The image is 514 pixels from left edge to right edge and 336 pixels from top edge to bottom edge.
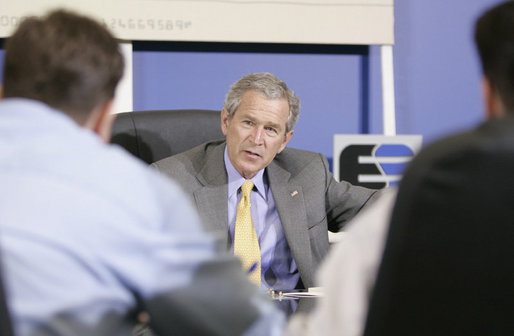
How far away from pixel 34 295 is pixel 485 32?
598 millimetres

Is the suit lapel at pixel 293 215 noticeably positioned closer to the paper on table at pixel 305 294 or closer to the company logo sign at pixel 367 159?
the paper on table at pixel 305 294

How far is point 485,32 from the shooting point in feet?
2.38

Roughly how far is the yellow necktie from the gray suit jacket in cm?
4

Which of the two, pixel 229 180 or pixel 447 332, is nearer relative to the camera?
pixel 447 332

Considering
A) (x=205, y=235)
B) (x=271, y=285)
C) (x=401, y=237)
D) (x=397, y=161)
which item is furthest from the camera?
(x=397, y=161)

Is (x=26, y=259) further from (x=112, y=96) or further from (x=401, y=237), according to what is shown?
(x=401, y=237)

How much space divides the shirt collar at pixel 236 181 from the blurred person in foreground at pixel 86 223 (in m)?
1.23

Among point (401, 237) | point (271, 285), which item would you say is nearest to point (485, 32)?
point (401, 237)

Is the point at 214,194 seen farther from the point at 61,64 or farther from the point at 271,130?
the point at 61,64

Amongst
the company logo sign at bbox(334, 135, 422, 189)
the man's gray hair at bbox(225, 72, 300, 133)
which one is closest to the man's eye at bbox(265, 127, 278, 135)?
the man's gray hair at bbox(225, 72, 300, 133)

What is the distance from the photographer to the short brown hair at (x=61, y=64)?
32.2 inches

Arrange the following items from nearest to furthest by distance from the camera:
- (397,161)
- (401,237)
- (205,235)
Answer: (401,237), (205,235), (397,161)

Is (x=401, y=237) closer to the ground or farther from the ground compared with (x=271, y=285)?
farther from the ground

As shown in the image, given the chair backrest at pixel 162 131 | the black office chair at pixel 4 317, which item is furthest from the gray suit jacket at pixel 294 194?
the black office chair at pixel 4 317
